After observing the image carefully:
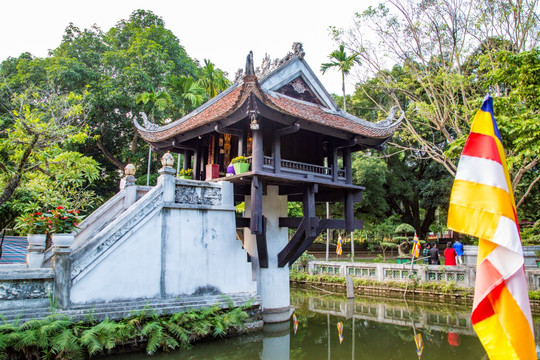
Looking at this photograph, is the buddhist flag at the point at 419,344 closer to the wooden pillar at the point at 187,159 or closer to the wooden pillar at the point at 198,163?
the wooden pillar at the point at 198,163

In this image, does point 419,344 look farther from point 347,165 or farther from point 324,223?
point 347,165

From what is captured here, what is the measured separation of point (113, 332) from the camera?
6254 millimetres

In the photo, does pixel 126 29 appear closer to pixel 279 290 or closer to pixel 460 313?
pixel 279 290

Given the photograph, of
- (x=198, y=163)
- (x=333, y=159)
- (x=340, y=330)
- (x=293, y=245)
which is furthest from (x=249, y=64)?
(x=340, y=330)

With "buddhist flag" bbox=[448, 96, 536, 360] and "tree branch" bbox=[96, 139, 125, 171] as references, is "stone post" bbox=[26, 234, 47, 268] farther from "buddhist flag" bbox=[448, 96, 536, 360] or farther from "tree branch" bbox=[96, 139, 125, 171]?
"tree branch" bbox=[96, 139, 125, 171]

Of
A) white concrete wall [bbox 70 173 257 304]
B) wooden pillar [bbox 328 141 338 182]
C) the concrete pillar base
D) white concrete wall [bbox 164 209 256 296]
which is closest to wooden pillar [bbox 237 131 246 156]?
white concrete wall [bbox 70 173 257 304]

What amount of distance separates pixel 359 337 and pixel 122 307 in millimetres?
5120

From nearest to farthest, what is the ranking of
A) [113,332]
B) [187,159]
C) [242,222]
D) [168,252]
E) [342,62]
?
[113,332], [168,252], [242,222], [187,159], [342,62]

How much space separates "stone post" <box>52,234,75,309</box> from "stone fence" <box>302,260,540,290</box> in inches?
465

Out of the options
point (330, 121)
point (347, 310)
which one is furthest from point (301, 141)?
point (347, 310)

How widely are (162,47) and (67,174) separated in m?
18.8

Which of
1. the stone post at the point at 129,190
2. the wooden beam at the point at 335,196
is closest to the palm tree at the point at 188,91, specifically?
the wooden beam at the point at 335,196

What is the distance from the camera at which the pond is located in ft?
24.0

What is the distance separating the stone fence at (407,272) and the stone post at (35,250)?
12.0 meters
